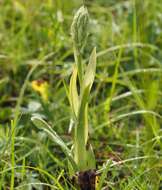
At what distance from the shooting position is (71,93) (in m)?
1.36

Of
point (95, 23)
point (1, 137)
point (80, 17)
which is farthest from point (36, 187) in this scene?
point (95, 23)

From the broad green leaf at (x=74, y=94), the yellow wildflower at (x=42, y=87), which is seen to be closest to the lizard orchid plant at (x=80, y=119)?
the broad green leaf at (x=74, y=94)

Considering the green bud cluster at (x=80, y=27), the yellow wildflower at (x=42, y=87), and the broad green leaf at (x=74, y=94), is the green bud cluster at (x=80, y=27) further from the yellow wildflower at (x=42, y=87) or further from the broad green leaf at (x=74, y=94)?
the yellow wildflower at (x=42, y=87)

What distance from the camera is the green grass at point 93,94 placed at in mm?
1491

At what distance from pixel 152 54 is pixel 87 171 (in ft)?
3.07

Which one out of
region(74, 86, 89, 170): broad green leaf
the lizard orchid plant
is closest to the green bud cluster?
the lizard orchid plant

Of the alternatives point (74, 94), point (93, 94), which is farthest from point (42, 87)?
point (74, 94)

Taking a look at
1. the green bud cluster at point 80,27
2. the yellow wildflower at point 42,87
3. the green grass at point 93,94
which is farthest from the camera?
the yellow wildflower at point 42,87

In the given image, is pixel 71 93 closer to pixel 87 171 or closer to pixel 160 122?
pixel 87 171

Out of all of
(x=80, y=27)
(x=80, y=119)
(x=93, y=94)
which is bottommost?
(x=93, y=94)

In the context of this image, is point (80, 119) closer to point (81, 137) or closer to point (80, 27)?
point (81, 137)

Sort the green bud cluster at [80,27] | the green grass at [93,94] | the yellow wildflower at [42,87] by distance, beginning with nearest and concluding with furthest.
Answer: the green bud cluster at [80,27]
the green grass at [93,94]
the yellow wildflower at [42,87]

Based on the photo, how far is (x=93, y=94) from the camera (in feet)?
6.56

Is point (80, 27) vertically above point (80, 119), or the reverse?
point (80, 27)
